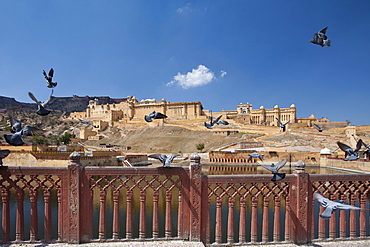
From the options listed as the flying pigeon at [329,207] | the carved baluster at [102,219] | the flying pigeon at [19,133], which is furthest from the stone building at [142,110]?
the carved baluster at [102,219]

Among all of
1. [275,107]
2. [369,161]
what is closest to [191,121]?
[275,107]

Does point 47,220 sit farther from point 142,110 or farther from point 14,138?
point 142,110

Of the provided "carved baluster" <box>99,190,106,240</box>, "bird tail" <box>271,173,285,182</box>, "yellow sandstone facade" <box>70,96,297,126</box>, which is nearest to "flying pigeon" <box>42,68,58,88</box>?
"carved baluster" <box>99,190,106,240</box>

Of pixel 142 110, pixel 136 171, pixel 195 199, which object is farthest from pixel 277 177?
pixel 142 110

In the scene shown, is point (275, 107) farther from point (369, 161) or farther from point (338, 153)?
point (369, 161)

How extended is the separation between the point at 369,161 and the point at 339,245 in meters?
27.3

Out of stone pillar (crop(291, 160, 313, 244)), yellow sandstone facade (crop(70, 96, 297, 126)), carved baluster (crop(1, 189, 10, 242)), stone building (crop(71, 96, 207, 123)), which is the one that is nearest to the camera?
carved baluster (crop(1, 189, 10, 242))

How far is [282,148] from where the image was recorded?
150ft

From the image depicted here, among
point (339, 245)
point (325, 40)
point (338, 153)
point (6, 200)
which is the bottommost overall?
point (338, 153)

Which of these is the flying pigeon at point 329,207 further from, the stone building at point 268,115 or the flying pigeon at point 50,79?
the stone building at point 268,115

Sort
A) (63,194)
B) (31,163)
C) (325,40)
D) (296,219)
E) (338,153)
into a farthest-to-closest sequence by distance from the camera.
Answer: (338,153), (31,163), (325,40), (296,219), (63,194)

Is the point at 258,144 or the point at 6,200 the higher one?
the point at 6,200

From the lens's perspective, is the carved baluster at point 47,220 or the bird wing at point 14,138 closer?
the carved baluster at point 47,220

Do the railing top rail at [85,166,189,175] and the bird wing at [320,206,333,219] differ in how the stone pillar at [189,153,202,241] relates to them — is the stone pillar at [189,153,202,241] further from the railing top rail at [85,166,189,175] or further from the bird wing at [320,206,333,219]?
the bird wing at [320,206,333,219]
